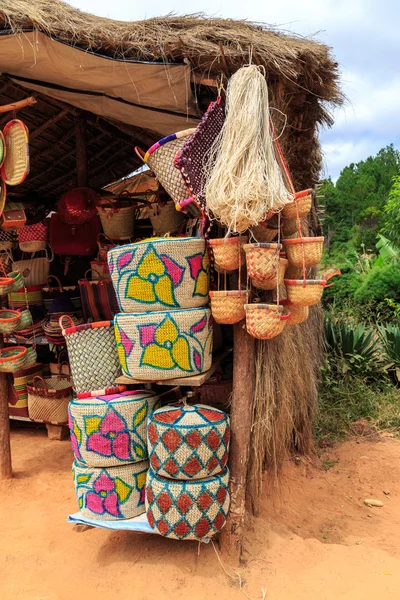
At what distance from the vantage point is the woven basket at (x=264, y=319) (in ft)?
7.11

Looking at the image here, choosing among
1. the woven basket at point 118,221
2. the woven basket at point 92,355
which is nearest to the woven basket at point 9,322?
the woven basket at point 92,355

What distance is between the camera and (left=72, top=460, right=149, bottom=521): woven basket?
8.38 feet

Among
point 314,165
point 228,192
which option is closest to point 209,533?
point 228,192

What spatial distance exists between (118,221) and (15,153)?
3.61 feet

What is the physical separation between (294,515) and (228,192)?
7.61ft

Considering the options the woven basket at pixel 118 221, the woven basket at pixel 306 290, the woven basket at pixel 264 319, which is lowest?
the woven basket at pixel 264 319

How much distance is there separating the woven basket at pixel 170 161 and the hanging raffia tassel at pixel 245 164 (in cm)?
20

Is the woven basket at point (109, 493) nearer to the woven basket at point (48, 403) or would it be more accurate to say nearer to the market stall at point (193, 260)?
the market stall at point (193, 260)

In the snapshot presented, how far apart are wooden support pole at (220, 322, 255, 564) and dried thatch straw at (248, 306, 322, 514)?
0.12m

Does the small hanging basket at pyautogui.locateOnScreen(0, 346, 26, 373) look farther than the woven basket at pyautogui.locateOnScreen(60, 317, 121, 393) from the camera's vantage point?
Yes

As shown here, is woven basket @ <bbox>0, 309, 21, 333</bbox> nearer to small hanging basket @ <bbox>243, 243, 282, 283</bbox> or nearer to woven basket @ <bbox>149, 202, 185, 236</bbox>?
woven basket @ <bbox>149, 202, 185, 236</bbox>

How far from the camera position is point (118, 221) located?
385 cm

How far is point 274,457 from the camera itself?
2.95 meters

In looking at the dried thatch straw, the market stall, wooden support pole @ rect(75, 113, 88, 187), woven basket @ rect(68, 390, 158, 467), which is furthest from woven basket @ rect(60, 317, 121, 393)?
wooden support pole @ rect(75, 113, 88, 187)
